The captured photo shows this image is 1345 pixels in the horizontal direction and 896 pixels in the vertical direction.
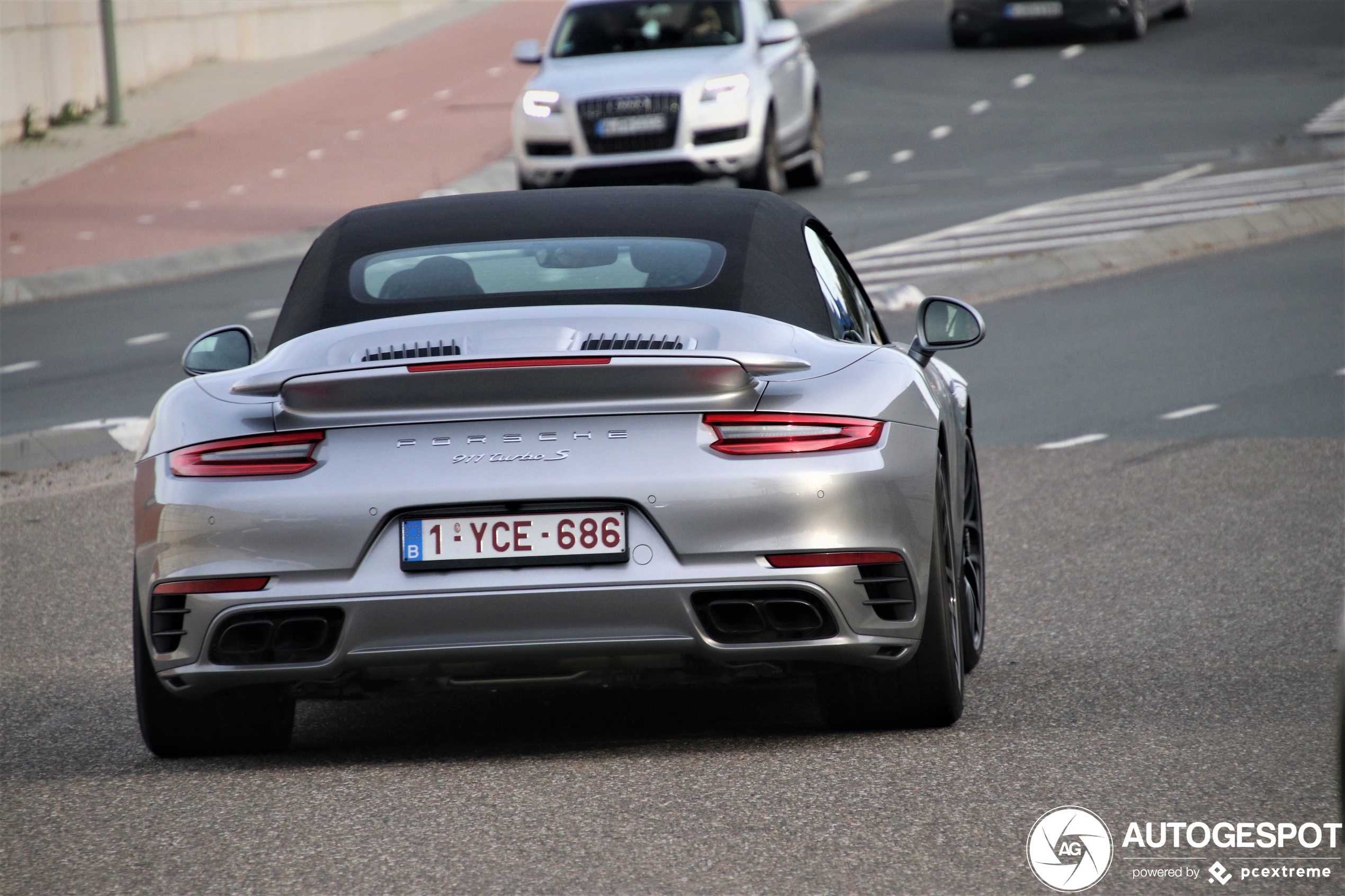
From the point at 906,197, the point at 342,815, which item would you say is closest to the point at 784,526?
the point at 342,815

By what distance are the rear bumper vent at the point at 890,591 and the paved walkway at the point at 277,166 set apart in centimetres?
1394

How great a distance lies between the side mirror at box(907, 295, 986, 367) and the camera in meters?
5.83

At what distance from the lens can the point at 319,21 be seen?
1437 inches

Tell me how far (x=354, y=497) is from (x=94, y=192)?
1892 centimetres

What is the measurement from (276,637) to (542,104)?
46.6 feet

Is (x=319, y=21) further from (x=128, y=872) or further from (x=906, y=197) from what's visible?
(x=128, y=872)

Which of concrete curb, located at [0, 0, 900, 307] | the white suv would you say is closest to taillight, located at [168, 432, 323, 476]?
concrete curb, located at [0, 0, 900, 307]

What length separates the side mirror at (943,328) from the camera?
19.1 feet

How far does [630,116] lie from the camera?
18.4 m

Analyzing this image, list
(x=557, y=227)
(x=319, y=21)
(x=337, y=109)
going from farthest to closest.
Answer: (x=319, y=21), (x=337, y=109), (x=557, y=227)

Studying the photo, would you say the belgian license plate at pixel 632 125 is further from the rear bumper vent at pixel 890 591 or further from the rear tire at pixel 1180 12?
the rear tire at pixel 1180 12

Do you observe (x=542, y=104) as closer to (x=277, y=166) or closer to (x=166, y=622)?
(x=277, y=166)

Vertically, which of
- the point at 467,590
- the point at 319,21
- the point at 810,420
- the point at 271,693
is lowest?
the point at 319,21

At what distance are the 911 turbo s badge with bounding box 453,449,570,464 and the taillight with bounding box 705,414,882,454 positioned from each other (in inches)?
13.2
